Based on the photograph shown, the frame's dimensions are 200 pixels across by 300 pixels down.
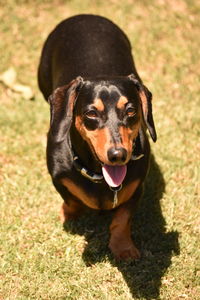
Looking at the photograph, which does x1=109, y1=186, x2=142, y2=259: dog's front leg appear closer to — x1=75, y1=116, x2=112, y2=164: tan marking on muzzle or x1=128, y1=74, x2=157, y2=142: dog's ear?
x1=128, y1=74, x2=157, y2=142: dog's ear

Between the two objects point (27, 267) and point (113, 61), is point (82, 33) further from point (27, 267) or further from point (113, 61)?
point (27, 267)

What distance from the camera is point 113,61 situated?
15.2 feet

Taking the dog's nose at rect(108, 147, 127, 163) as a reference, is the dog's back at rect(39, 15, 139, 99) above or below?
below

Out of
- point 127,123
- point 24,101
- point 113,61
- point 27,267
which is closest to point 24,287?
point 27,267

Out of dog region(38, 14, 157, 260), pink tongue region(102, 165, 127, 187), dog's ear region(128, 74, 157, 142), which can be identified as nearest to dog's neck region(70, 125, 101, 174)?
dog region(38, 14, 157, 260)

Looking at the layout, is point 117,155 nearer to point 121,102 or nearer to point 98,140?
point 98,140

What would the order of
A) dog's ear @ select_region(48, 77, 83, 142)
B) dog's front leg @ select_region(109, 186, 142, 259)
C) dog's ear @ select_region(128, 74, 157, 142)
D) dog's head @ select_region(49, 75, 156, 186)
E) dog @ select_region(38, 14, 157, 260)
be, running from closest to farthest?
1. dog's head @ select_region(49, 75, 156, 186)
2. dog @ select_region(38, 14, 157, 260)
3. dog's ear @ select_region(48, 77, 83, 142)
4. dog's ear @ select_region(128, 74, 157, 142)
5. dog's front leg @ select_region(109, 186, 142, 259)

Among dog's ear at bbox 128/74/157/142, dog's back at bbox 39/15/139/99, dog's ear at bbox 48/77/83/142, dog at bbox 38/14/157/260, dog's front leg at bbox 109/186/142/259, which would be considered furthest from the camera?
dog's back at bbox 39/15/139/99

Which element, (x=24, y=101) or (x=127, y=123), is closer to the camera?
(x=127, y=123)

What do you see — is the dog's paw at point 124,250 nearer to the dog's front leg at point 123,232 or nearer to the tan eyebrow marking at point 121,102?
the dog's front leg at point 123,232

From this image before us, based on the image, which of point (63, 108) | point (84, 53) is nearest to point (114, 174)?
point (63, 108)

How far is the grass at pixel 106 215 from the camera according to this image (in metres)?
3.94

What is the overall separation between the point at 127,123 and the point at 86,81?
0.47m

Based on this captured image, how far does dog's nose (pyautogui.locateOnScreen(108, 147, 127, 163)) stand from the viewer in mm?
3324
